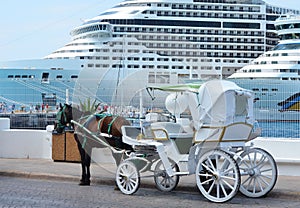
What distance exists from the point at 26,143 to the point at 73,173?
291 centimetres

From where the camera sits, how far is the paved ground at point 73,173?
988 centimetres

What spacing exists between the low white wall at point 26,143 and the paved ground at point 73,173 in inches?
14.9

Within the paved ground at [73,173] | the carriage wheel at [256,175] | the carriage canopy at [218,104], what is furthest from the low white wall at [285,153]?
the carriage canopy at [218,104]

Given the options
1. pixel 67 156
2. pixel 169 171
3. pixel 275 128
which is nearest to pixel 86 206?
pixel 169 171

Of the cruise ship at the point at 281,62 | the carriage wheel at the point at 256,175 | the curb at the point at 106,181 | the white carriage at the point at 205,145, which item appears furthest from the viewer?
the cruise ship at the point at 281,62

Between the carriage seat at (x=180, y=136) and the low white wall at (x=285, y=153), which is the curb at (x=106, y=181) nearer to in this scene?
the carriage seat at (x=180, y=136)

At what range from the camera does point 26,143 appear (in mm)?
14203

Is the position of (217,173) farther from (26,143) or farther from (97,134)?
(26,143)

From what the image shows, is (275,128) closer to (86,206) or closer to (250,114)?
(250,114)

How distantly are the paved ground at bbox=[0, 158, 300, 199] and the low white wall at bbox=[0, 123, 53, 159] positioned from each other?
0.38 metres

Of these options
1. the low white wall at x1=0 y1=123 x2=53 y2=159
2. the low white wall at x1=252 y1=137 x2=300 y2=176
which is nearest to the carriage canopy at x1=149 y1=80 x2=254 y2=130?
the low white wall at x1=252 y1=137 x2=300 y2=176

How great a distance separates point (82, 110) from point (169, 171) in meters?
2.58

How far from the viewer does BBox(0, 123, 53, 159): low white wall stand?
14.1 metres

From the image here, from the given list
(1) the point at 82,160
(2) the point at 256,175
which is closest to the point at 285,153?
(2) the point at 256,175
